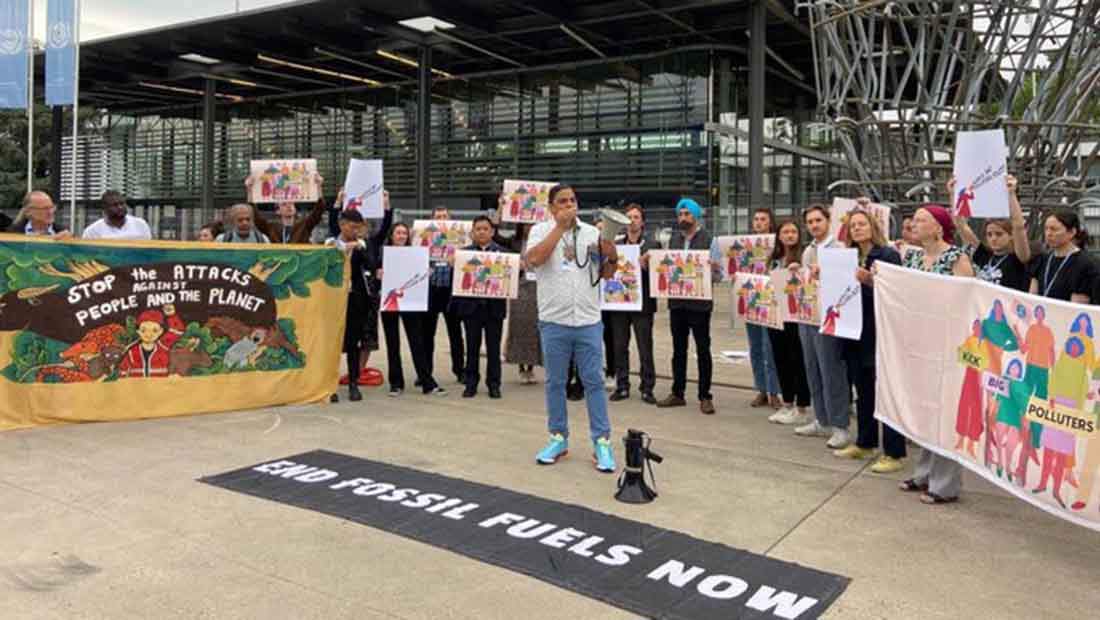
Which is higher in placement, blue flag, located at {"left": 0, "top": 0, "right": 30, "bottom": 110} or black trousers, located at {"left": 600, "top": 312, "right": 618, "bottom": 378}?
blue flag, located at {"left": 0, "top": 0, "right": 30, "bottom": 110}

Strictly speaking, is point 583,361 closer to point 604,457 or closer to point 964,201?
point 604,457

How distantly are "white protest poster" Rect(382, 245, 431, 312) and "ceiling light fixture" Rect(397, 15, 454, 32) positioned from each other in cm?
1377

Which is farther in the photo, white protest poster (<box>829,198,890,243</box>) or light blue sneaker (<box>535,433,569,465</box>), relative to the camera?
white protest poster (<box>829,198,890,243</box>)

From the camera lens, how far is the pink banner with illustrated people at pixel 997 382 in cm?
404

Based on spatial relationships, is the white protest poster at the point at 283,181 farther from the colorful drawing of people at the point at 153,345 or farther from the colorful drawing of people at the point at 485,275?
the colorful drawing of people at the point at 153,345

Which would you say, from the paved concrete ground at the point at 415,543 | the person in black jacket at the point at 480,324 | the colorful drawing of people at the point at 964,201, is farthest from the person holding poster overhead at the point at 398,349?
the colorful drawing of people at the point at 964,201

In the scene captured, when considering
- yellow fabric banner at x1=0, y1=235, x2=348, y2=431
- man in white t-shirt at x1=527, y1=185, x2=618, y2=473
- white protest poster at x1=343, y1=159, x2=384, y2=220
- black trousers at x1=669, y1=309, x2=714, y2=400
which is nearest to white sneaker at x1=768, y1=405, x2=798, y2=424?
black trousers at x1=669, y1=309, x2=714, y2=400

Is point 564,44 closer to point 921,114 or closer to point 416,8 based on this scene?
point 416,8

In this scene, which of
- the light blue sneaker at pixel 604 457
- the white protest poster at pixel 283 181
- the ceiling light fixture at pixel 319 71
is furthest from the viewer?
the ceiling light fixture at pixel 319 71

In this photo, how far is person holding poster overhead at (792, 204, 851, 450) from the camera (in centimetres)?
633

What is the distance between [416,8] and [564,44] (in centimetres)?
464

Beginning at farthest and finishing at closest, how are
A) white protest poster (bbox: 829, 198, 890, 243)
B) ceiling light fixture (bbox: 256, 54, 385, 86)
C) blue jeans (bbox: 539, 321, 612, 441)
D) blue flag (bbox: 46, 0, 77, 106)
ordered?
ceiling light fixture (bbox: 256, 54, 385, 86) → blue flag (bbox: 46, 0, 77, 106) → white protest poster (bbox: 829, 198, 890, 243) → blue jeans (bbox: 539, 321, 612, 441)

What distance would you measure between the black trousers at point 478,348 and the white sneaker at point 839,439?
3.37m

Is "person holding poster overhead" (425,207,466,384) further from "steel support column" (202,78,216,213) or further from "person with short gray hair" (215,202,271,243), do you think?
"steel support column" (202,78,216,213)
